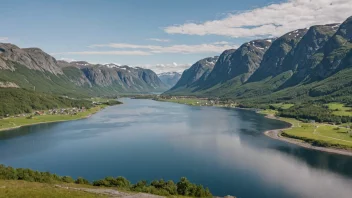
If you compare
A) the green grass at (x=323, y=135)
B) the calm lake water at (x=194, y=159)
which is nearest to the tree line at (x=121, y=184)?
the calm lake water at (x=194, y=159)

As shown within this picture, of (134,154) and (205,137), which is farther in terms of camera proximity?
(205,137)

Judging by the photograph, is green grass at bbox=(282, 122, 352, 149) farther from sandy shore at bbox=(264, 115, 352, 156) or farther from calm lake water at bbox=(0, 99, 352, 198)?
calm lake water at bbox=(0, 99, 352, 198)

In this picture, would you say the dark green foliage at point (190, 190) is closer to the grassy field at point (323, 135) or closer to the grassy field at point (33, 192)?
the grassy field at point (33, 192)

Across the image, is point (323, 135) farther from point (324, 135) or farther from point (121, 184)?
point (121, 184)

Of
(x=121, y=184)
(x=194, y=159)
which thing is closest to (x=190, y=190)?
(x=121, y=184)

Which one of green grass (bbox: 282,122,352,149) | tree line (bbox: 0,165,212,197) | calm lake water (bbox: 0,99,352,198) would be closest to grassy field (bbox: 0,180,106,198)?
tree line (bbox: 0,165,212,197)

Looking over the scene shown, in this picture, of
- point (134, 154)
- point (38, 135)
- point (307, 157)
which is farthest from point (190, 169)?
point (38, 135)

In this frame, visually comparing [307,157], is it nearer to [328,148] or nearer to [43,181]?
[328,148]

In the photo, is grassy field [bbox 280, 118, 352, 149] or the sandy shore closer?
the sandy shore
